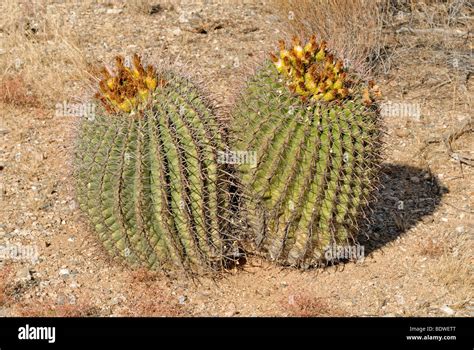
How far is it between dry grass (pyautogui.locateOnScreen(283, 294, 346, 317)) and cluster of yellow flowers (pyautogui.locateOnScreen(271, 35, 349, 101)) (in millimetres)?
1286

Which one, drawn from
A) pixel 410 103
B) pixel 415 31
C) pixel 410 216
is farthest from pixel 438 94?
pixel 410 216

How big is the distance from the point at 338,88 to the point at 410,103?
11.4ft

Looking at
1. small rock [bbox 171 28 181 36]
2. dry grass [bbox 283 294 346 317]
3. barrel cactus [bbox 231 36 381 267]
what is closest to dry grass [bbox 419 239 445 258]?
barrel cactus [bbox 231 36 381 267]

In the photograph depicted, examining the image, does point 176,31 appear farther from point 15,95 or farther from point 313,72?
point 313,72

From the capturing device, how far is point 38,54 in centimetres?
814

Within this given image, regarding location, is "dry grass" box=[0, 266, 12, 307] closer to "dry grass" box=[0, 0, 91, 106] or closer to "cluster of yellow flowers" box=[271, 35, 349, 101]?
"cluster of yellow flowers" box=[271, 35, 349, 101]

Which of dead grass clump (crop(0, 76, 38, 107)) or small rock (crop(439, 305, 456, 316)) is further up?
dead grass clump (crop(0, 76, 38, 107))

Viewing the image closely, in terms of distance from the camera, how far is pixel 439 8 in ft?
29.7

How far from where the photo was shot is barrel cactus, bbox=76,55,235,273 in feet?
14.8

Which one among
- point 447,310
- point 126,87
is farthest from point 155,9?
point 447,310

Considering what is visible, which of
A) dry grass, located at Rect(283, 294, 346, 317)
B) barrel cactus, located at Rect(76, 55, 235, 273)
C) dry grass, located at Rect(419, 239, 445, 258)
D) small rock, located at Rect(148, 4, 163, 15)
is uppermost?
small rock, located at Rect(148, 4, 163, 15)

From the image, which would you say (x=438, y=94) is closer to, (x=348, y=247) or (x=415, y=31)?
(x=415, y=31)

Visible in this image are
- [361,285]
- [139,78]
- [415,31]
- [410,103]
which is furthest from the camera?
[415,31]

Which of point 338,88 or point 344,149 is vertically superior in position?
point 338,88
